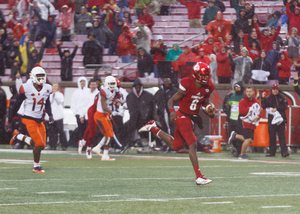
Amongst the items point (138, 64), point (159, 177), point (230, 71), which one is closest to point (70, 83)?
point (138, 64)

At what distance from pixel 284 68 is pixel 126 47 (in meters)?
6.14

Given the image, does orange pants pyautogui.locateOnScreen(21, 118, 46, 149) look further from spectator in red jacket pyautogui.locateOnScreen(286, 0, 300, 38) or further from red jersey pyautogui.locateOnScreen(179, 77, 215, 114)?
spectator in red jacket pyautogui.locateOnScreen(286, 0, 300, 38)

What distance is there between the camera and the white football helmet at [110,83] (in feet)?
48.8

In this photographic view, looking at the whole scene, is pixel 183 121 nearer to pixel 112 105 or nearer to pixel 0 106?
pixel 112 105

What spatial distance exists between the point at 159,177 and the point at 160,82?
9243mm

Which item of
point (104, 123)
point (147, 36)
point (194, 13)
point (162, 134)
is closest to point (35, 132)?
point (162, 134)

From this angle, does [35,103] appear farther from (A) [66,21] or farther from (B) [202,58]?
(A) [66,21]

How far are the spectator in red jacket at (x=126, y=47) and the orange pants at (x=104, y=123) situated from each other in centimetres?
772

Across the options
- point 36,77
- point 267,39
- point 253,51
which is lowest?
point 36,77

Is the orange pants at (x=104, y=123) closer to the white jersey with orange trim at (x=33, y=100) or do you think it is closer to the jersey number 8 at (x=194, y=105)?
the white jersey with orange trim at (x=33, y=100)

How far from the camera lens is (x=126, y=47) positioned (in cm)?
2234

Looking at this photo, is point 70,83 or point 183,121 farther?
point 70,83

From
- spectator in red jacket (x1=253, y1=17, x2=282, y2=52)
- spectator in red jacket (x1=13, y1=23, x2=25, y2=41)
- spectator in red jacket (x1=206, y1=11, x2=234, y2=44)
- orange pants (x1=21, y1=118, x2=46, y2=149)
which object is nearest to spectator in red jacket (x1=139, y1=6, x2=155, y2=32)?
spectator in red jacket (x1=206, y1=11, x2=234, y2=44)

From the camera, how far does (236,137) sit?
15750mm
